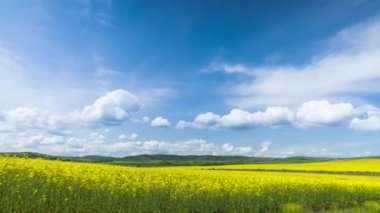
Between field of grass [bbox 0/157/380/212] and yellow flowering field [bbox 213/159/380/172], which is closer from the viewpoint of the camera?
field of grass [bbox 0/157/380/212]

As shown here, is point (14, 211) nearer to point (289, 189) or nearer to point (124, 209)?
point (124, 209)

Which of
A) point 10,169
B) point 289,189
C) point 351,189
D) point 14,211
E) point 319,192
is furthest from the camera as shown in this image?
point 351,189

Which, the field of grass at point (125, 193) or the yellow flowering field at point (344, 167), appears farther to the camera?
the yellow flowering field at point (344, 167)

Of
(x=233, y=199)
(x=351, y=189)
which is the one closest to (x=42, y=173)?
(x=233, y=199)

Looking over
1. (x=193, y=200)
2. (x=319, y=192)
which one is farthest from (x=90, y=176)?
(x=319, y=192)

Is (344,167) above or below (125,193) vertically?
above

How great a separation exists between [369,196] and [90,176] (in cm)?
2121

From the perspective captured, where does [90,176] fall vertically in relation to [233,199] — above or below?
above

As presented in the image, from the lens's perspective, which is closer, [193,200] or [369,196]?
[193,200]

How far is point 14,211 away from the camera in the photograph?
37.3 ft

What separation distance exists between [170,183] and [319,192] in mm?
11610

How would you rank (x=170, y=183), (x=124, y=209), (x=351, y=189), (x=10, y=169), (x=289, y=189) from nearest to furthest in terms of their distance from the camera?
1. (x=10, y=169)
2. (x=124, y=209)
3. (x=170, y=183)
4. (x=289, y=189)
5. (x=351, y=189)

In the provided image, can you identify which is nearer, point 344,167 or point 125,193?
point 125,193

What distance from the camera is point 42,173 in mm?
13203
